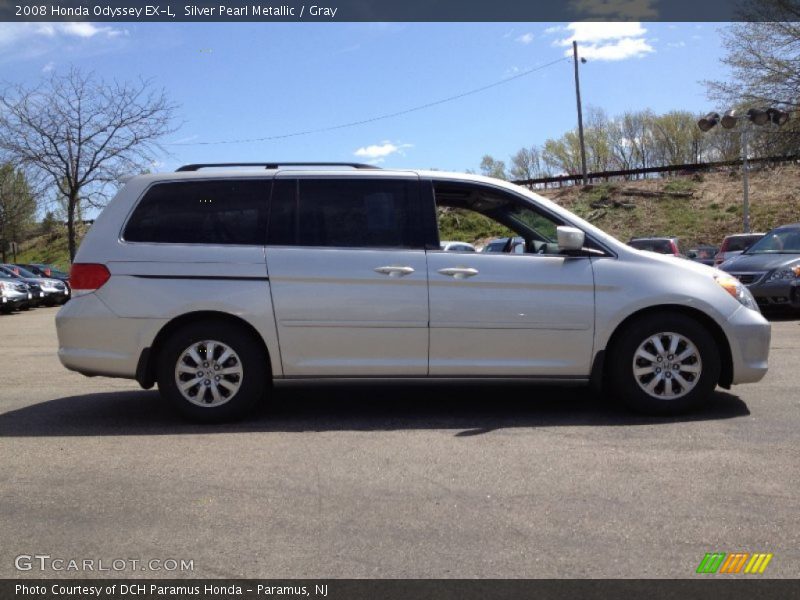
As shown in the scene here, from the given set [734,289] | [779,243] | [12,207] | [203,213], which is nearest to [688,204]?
[779,243]

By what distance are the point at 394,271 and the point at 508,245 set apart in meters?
1.05

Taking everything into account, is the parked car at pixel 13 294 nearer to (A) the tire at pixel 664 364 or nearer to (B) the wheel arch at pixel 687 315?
(B) the wheel arch at pixel 687 315

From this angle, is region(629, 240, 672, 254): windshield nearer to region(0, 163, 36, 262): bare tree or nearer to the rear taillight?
the rear taillight

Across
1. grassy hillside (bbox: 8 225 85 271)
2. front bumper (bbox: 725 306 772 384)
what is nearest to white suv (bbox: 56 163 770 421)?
front bumper (bbox: 725 306 772 384)

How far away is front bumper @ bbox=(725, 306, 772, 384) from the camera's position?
5.70 metres

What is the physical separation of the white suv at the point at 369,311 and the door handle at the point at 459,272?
0.01 m

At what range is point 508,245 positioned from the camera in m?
6.14

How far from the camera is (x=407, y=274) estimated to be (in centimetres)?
565

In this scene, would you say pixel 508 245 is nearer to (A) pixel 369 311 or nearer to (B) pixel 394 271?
(B) pixel 394 271

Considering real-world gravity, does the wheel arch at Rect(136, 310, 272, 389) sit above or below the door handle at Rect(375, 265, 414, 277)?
below

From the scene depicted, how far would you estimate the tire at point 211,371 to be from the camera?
565cm

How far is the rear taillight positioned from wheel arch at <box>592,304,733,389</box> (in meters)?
3.67
